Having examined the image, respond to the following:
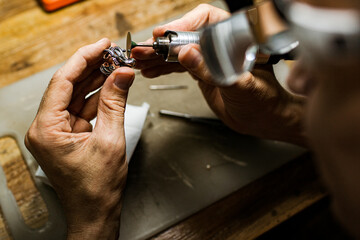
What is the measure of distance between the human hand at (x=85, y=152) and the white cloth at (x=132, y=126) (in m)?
0.10

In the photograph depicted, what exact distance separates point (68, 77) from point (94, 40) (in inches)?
13.9

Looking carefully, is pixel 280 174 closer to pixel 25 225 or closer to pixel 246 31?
pixel 246 31

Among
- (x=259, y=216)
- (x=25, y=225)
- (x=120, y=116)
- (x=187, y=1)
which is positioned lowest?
(x=259, y=216)

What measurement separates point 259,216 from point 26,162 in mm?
612

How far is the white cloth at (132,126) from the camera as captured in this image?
28.2 inches

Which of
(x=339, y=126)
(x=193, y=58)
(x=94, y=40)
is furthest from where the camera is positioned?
(x=94, y=40)

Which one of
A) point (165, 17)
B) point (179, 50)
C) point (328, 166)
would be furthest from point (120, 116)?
point (165, 17)

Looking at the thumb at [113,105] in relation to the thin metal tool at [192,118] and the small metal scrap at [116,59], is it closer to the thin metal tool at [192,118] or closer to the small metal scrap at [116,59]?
the small metal scrap at [116,59]

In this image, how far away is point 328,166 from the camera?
31 cm

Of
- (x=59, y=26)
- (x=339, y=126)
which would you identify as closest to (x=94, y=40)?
(x=59, y=26)

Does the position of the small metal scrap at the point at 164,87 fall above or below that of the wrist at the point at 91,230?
above

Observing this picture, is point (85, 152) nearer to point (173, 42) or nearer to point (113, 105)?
point (113, 105)

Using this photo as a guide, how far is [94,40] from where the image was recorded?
94 centimetres

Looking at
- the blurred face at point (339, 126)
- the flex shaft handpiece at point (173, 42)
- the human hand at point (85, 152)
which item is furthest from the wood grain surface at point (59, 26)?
the blurred face at point (339, 126)
